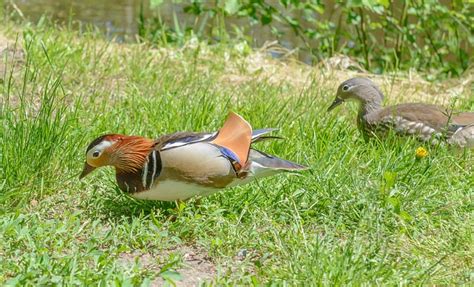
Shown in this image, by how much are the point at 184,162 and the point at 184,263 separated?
1.74 feet

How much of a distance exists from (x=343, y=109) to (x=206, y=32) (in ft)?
12.4

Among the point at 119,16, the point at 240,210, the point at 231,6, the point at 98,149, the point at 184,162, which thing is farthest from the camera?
the point at 119,16

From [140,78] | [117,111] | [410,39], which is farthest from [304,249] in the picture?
[410,39]

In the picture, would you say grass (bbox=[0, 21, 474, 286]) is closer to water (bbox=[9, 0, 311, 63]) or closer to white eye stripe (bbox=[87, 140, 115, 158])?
white eye stripe (bbox=[87, 140, 115, 158])

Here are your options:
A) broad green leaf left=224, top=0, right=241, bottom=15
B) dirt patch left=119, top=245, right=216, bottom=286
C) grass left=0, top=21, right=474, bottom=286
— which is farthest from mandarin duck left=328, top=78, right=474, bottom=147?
broad green leaf left=224, top=0, right=241, bottom=15

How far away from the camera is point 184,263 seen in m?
4.58

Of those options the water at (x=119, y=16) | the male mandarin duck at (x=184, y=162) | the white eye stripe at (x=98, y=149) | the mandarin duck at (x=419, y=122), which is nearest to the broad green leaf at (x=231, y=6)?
the water at (x=119, y=16)

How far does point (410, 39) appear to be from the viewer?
10.4 m

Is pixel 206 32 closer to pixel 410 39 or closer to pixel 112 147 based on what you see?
pixel 410 39

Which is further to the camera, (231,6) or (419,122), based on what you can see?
(231,6)

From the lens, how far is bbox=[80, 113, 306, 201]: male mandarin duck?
16.0ft

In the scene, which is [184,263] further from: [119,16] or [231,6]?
[119,16]

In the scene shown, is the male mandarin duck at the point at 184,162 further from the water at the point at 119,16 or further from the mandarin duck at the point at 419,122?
the water at the point at 119,16

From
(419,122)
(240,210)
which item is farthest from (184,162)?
(419,122)
